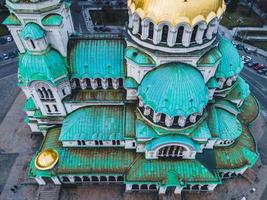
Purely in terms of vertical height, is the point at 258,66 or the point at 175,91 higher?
the point at 175,91

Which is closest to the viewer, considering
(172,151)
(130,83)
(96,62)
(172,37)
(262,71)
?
(172,37)

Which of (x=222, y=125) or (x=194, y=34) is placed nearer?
(x=194, y=34)

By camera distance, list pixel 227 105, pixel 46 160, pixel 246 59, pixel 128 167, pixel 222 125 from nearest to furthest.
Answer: pixel 46 160 < pixel 128 167 < pixel 222 125 < pixel 227 105 < pixel 246 59

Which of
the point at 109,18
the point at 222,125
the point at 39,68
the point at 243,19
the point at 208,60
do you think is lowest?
the point at 243,19

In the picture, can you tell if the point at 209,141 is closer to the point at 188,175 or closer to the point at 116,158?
the point at 188,175

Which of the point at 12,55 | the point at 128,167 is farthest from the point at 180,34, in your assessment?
the point at 12,55

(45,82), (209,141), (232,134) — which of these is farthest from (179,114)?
(45,82)

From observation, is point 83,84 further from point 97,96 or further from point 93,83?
point 97,96

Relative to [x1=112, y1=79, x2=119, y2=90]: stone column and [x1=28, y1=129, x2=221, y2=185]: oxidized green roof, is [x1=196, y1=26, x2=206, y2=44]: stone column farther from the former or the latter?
[x1=28, y1=129, x2=221, y2=185]: oxidized green roof
